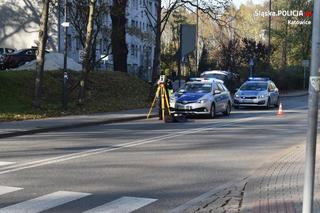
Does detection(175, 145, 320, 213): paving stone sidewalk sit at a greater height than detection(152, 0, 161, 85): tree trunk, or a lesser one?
lesser

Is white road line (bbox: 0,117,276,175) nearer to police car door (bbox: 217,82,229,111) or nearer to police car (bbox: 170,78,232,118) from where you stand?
police car (bbox: 170,78,232,118)

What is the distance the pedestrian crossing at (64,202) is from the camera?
6.78 m

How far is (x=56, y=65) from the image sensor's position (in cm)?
3425

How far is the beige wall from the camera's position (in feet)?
189

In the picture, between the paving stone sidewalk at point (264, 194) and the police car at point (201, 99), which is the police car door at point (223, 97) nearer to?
the police car at point (201, 99)

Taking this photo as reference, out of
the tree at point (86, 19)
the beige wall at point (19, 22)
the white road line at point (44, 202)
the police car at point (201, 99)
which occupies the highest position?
the beige wall at point (19, 22)

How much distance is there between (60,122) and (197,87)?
737 cm

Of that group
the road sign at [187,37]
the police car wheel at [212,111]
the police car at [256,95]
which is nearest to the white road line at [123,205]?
the police car wheel at [212,111]

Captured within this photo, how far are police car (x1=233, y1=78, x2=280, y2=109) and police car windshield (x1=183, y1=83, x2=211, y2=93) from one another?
6.56 meters

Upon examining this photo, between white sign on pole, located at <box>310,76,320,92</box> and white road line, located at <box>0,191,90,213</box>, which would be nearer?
white sign on pole, located at <box>310,76,320,92</box>

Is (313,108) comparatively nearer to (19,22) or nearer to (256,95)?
(256,95)

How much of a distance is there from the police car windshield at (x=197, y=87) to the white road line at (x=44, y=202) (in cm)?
1623

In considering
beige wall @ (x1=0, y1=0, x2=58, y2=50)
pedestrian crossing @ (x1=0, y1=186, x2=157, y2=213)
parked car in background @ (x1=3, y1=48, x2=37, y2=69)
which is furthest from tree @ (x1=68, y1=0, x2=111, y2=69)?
beige wall @ (x1=0, y1=0, x2=58, y2=50)

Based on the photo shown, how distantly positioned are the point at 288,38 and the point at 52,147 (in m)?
66.2
